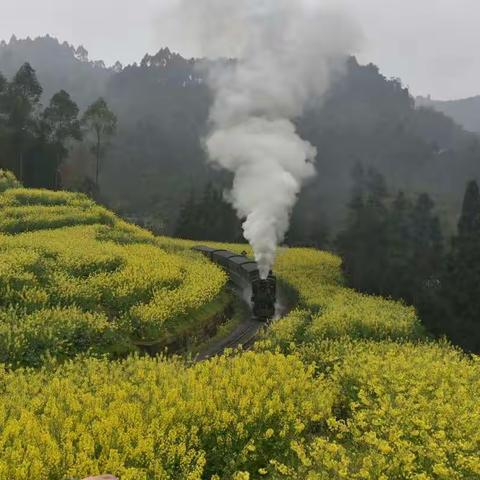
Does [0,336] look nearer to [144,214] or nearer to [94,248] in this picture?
[94,248]

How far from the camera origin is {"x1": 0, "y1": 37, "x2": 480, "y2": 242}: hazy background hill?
374 feet

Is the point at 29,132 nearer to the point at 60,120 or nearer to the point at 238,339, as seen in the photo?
the point at 60,120

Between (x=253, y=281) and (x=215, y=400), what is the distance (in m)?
19.4

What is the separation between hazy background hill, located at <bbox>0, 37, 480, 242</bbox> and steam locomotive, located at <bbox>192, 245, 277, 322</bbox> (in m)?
32.4

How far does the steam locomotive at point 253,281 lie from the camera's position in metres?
31.6

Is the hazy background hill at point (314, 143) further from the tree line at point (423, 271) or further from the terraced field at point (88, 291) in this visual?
the terraced field at point (88, 291)

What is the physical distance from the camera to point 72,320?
21578 mm

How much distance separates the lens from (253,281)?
3212cm

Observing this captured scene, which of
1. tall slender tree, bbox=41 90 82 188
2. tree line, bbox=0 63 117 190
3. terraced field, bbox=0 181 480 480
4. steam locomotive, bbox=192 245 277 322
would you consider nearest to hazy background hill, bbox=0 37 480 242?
tall slender tree, bbox=41 90 82 188

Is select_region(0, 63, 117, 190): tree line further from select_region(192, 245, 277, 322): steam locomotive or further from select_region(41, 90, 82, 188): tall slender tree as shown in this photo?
select_region(192, 245, 277, 322): steam locomotive

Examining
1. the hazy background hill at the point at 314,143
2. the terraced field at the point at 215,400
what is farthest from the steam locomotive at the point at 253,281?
the hazy background hill at the point at 314,143

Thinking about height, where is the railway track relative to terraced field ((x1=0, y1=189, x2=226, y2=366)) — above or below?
below

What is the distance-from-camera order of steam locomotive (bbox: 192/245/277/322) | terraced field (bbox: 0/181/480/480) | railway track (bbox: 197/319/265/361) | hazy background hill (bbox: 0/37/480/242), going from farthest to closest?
hazy background hill (bbox: 0/37/480/242)
steam locomotive (bbox: 192/245/277/322)
railway track (bbox: 197/319/265/361)
terraced field (bbox: 0/181/480/480)

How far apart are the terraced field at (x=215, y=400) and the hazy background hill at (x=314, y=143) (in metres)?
50.1
